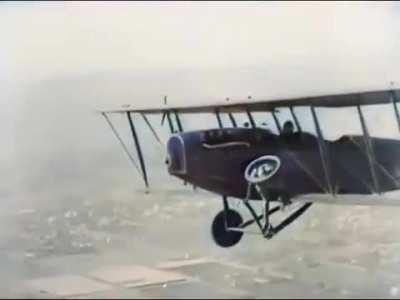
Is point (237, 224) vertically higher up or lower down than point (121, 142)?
lower down

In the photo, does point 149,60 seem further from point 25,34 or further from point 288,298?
point 288,298

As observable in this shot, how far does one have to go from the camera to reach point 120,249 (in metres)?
1.29

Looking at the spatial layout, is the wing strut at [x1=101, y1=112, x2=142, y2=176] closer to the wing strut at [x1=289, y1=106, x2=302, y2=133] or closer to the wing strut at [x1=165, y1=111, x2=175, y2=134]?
the wing strut at [x1=165, y1=111, x2=175, y2=134]

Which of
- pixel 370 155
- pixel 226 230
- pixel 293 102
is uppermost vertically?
pixel 293 102

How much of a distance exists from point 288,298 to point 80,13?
0.66 metres

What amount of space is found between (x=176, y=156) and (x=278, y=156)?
187 millimetres

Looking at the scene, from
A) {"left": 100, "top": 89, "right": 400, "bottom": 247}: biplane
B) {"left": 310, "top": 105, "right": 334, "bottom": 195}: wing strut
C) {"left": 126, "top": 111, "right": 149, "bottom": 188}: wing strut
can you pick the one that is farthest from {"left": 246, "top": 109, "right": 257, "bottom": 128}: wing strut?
{"left": 126, "top": 111, "right": 149, "bottom": 188}: wing strut

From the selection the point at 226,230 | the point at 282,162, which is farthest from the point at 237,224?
the point at 282,162

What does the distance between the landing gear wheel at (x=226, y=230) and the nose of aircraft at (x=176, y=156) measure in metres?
0.12

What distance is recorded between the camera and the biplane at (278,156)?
4.15ft

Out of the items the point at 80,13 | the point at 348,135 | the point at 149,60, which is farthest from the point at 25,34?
the point at 348,135

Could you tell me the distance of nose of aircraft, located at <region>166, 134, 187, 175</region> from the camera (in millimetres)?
1254

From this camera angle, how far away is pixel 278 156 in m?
1.27

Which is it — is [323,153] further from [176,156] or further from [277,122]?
[176,156]
